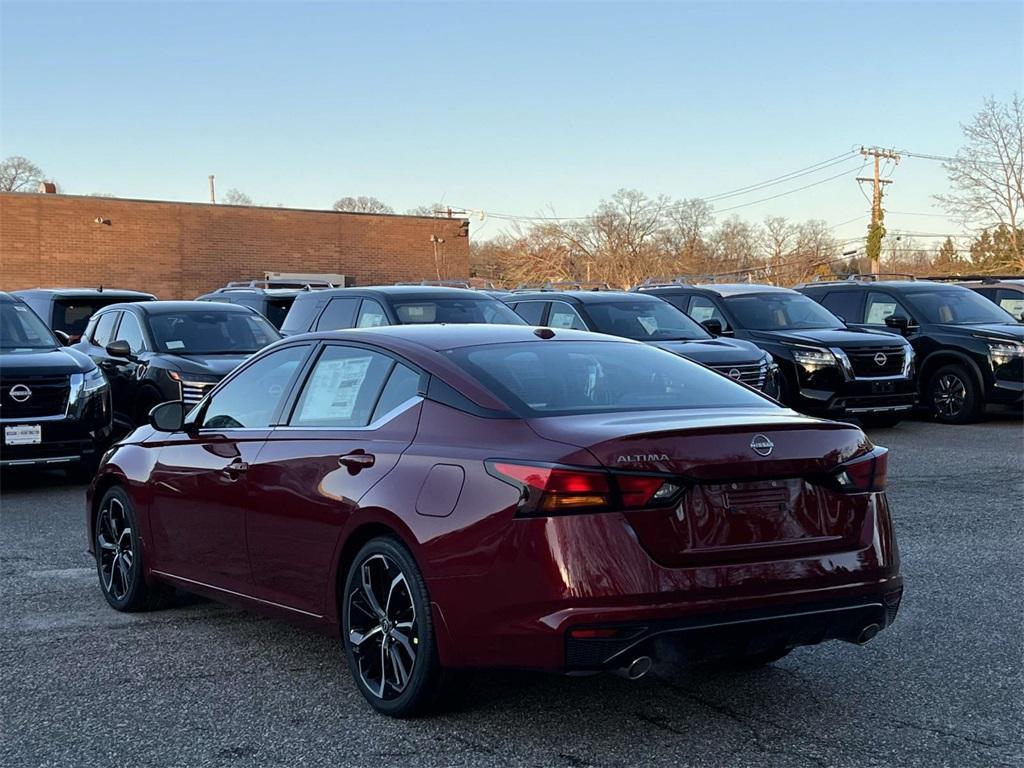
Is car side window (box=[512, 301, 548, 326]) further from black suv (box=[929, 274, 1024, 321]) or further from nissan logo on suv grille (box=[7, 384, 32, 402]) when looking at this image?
black suv (box=[929, 274, 1024, 321])

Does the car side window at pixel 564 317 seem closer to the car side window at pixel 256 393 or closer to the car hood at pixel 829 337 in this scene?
the car hood at pixel 829 337

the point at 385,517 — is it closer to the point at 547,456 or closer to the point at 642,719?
the point at 547,456

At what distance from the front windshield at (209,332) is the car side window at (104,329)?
0.79 meters

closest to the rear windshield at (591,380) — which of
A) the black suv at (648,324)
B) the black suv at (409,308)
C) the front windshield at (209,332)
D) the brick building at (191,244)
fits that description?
the black suv at (409,308)

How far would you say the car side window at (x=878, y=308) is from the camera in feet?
59.5

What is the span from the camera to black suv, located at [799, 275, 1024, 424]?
16.3m

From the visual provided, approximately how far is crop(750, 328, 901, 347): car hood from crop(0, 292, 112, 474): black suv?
8.40m

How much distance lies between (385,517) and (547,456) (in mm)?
800

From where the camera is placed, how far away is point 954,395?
16797 mm

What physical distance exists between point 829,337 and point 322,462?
11698mm

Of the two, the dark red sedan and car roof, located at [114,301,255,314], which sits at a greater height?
car roof, located at [114,301,255,314]

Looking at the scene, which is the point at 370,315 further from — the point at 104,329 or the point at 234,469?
the point at 234,469

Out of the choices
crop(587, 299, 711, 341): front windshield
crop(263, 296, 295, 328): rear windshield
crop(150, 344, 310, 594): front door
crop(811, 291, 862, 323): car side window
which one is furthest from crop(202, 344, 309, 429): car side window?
crop(263, 296, 295, 328): rear windshield

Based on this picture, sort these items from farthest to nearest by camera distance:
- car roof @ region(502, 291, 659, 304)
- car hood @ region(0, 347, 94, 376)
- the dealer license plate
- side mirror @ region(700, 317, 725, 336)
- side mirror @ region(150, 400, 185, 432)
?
car roof @ region(502, 291, 659, 304) < side mirror @ region(700, 317, 725, 336) < car hood @ region(0, 347, 94, 376) < the dealer license plate < side mirror @ region(150, 400, 185, 432)
